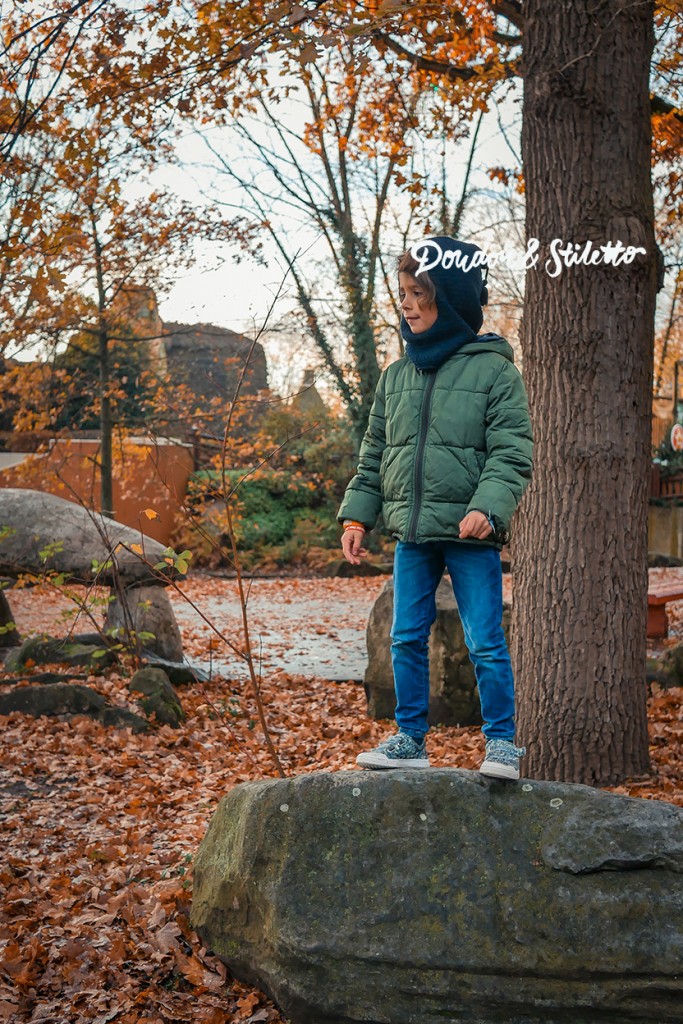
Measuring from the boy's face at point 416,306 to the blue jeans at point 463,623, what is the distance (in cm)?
78

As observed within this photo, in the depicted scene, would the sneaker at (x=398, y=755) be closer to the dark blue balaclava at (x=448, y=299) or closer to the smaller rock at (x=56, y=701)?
the dark blue balaclava at (x=448, y=299)

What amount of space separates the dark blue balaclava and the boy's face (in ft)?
0.06

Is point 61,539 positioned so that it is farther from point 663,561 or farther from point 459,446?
point 663,561

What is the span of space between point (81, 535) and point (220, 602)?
5.29 metres

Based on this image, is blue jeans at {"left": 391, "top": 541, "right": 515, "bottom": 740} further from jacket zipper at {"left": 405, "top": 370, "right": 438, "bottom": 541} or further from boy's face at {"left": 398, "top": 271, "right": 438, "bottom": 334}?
boy's face at {"left": 398, "top": 271, "right": 438, "bottom": 334}

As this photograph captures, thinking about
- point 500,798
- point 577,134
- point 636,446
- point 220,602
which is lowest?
point 220,602

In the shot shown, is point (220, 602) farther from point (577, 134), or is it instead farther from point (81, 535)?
point (577, 134)

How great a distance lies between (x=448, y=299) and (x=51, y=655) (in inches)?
263

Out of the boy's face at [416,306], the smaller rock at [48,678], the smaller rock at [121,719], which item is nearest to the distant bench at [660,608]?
the smaller rock at [121,719]

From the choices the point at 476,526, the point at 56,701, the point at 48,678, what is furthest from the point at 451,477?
the point at 48,678

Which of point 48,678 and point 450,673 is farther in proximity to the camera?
point 48,678

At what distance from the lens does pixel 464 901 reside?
320cm

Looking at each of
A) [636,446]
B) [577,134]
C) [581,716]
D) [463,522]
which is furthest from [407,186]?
[463,522]

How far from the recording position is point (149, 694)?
781 centimetres
